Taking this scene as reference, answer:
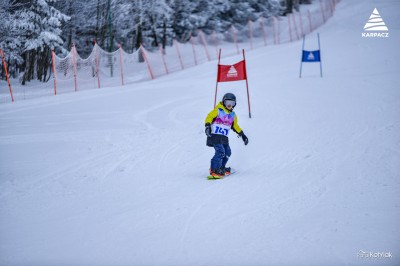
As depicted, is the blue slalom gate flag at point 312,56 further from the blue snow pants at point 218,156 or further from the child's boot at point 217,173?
the child's boot at point 217,173

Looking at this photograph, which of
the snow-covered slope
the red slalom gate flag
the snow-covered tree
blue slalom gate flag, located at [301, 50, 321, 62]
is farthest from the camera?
the snow-covered tree

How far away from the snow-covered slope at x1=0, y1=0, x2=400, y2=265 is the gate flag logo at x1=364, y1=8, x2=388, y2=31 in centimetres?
1911

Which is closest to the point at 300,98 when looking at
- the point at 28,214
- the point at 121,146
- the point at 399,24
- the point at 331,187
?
the point at 121,146

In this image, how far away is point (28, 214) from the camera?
4.74 meters

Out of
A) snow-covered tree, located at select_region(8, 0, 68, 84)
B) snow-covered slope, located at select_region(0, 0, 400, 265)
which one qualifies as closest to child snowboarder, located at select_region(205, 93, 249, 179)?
snow-covered slope, located at select_region(0, 0, 400, 265)

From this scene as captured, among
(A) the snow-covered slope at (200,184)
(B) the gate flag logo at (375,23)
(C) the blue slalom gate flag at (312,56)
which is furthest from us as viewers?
(B) the gate flag logo at (375,23)

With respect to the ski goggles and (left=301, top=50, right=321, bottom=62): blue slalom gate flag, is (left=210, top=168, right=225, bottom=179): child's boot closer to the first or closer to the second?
the ski goggles

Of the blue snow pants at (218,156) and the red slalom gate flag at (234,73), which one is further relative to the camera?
the red slalom gate flag at (234,73)

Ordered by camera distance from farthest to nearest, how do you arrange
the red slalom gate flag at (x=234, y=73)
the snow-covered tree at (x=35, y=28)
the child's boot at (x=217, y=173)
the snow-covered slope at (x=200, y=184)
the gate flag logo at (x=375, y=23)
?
1. the gate flag logo at (x=375, y=23)
2. the snow-covered tree at (x=35, y=28)
3. the red slalom gate flag at (x=234, y=73)
4. the child's boot at (x=217, y=173)
5. the snow-covered slope at (x=200, y=184)

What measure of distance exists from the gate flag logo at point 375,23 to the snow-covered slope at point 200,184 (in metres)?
19.1

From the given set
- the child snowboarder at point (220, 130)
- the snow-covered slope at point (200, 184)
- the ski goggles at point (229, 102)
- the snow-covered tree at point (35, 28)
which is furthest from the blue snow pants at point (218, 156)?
the snow-covered tree at point (35, 28)

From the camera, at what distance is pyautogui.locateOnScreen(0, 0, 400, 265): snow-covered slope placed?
364 cm

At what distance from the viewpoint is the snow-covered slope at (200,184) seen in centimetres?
364

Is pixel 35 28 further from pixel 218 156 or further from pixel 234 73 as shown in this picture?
pixel 218 156
